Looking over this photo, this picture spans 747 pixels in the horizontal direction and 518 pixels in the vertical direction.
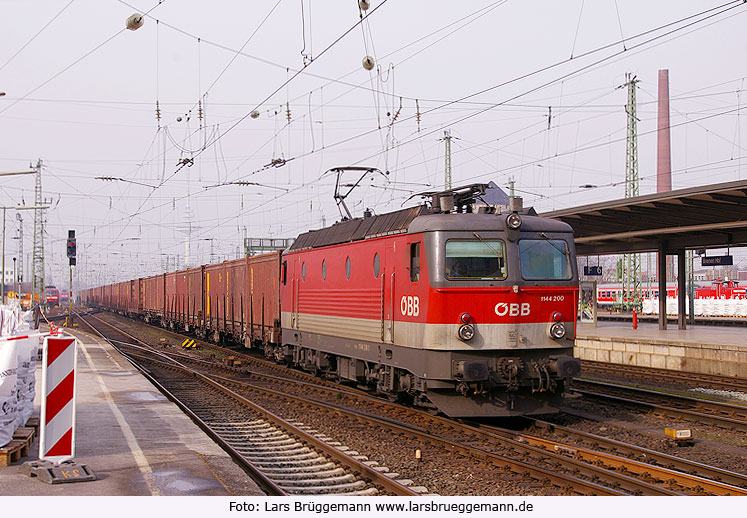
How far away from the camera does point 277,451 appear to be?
11.1 metres

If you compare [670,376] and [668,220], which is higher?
[668,220]

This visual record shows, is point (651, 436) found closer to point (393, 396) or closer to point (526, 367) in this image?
point (526, 367)

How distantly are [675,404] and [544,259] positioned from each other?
16.7 ft

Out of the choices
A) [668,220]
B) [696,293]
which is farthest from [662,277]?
[696,293]

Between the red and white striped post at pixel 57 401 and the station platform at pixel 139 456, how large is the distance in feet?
1.24

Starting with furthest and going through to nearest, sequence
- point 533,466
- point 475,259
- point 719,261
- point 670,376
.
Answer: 1. point 719,261
2. point 670,376
3. point 475,259
4. point 533,466

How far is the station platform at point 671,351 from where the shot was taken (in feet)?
67.2

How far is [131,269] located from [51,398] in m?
132

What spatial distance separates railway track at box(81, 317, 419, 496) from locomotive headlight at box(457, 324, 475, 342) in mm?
2625

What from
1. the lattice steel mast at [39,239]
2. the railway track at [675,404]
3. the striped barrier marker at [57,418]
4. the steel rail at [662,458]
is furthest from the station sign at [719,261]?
the lattice steel mast at [39,239]

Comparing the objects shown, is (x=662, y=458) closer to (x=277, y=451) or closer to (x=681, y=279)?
(x=277, y=451)

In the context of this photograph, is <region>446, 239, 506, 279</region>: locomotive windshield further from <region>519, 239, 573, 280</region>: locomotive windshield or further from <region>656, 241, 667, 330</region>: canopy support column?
<region>656, 241, 667, 330</region>: canopy support column

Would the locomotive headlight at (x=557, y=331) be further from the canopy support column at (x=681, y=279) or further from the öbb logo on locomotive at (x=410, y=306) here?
the canopy support column at (x=681, y=279)

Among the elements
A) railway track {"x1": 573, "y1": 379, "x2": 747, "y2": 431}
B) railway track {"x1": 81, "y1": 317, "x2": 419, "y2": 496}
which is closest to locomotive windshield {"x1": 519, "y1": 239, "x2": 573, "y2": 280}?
railway track {"x1": 573, "y1": 379, "x2": 747, "y2": 431}
